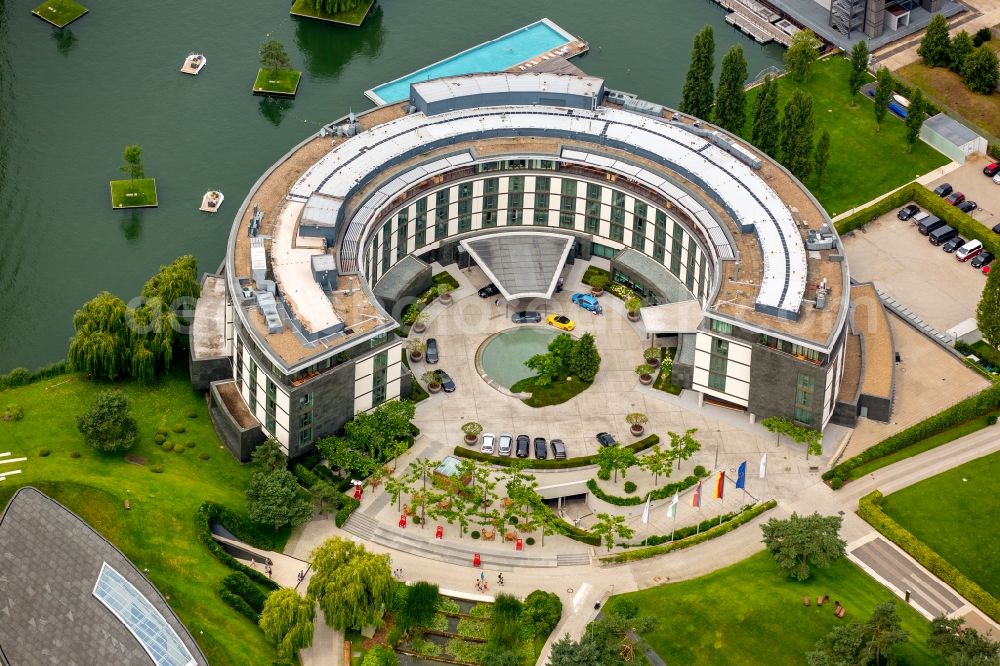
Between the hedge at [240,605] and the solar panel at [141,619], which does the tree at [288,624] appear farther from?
the solar panel at [141,619]

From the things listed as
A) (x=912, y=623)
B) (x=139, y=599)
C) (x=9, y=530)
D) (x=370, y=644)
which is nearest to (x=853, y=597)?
(x=912, y=623)

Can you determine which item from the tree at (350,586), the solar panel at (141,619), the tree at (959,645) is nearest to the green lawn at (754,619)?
the tree at (959,645)

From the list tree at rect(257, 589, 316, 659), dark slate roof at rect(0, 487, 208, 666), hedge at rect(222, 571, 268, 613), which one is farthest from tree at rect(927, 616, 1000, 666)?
dark slate roof at rect(0, 487, 208, 666)

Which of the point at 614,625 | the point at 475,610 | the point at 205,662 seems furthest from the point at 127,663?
the point at 614,625

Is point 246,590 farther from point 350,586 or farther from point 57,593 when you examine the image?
point 57,593

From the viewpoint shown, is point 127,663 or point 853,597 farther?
point 853,597

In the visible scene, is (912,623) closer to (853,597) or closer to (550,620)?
(853,597)

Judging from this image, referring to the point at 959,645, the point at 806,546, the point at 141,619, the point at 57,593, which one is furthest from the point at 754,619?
the point at 57,593
